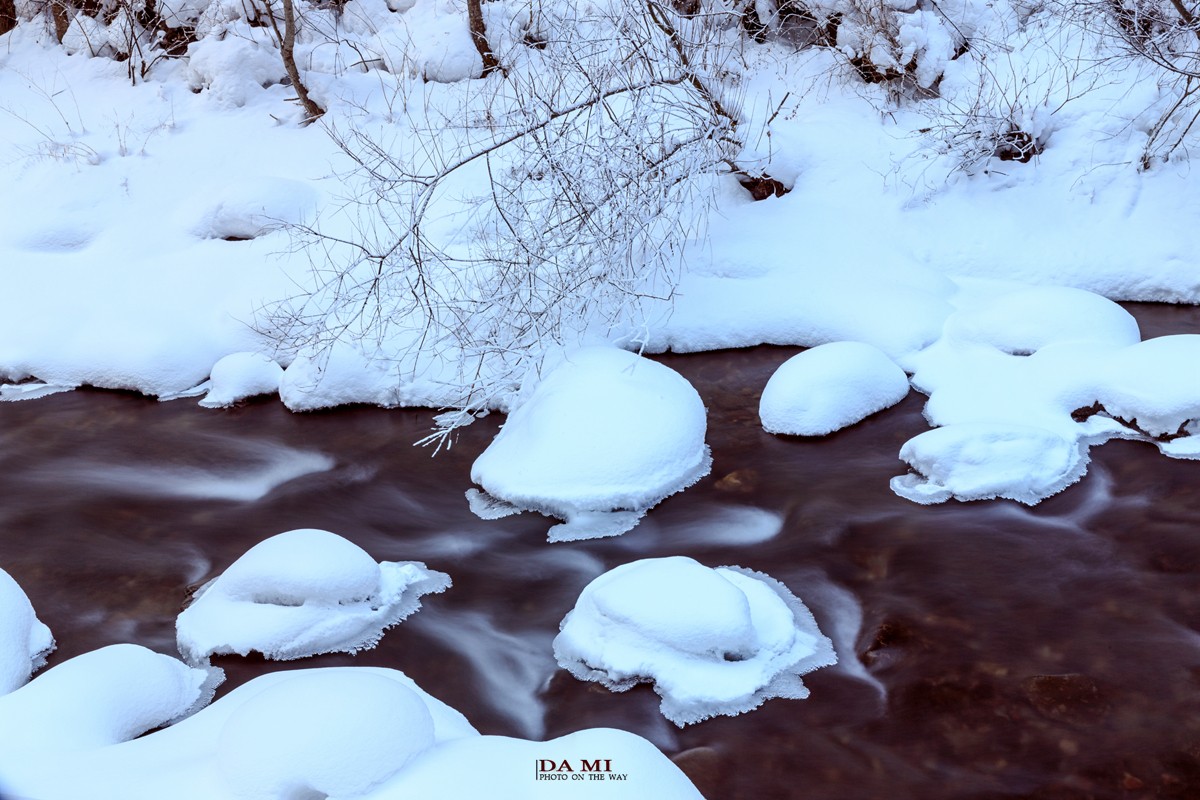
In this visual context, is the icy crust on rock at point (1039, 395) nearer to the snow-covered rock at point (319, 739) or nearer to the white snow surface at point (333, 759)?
the white snow surface at point (333, 759)

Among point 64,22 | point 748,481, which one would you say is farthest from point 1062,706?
point 64,22

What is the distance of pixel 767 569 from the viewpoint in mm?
4184

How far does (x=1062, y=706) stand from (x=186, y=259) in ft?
17.9

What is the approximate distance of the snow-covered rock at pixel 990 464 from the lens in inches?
174

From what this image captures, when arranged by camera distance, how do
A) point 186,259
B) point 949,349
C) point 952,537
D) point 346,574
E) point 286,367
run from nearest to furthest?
point 346,574 → point 952,537 → point 949,349 → point 286,367 → point 186,259

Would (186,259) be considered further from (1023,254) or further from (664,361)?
(1023,254)

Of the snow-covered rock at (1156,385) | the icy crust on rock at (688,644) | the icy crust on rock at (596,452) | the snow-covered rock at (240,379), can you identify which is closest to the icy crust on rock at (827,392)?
the icy crust on rock at (596,452)

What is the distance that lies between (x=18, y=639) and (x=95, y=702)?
78 centimetres

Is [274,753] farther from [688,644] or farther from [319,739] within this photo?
[688,644]

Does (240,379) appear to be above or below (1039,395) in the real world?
below

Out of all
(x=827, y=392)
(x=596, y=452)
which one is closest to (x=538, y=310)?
(x=596, y=452)

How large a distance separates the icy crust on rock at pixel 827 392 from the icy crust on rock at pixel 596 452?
38 centimetres

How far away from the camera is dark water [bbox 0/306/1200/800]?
10.6 feet

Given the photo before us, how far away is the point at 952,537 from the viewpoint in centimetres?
420
